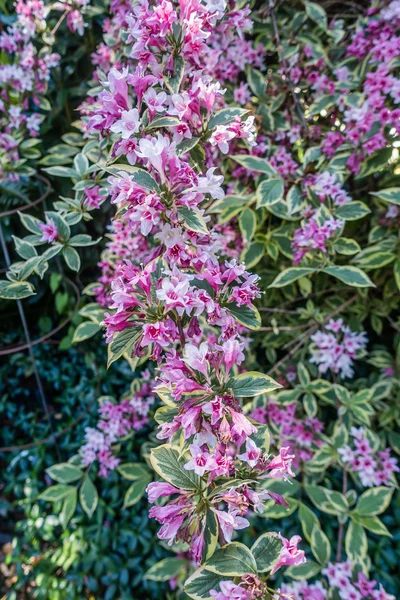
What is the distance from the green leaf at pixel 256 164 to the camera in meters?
1.14

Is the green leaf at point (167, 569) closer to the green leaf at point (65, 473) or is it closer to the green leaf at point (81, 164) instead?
the green leaf at point (65, 473)

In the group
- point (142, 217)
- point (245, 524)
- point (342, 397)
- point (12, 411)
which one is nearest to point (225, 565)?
point (245, 524)

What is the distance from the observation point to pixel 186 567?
130 centimetres

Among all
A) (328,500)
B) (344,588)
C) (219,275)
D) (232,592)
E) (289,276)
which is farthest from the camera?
(328,500)

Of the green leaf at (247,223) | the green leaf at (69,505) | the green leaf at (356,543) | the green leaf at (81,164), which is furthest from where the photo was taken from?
the green leaf at (69,505)

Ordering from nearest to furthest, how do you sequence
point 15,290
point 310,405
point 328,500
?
point 15,290 → point 328,500 → point 310,405

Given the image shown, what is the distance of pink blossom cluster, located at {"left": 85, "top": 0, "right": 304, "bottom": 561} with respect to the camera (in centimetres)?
52

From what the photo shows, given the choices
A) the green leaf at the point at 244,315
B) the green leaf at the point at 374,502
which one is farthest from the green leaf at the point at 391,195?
the green leaf at the point at 374,502

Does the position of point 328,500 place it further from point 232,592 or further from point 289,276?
point 232,592

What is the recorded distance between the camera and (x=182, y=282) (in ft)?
1.70

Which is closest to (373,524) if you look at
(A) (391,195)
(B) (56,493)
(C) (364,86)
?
(A) (391,195)

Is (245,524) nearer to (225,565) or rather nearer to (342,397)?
(225,565)

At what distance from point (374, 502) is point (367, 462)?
0.33 feet

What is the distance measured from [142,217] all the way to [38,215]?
1566 mm
